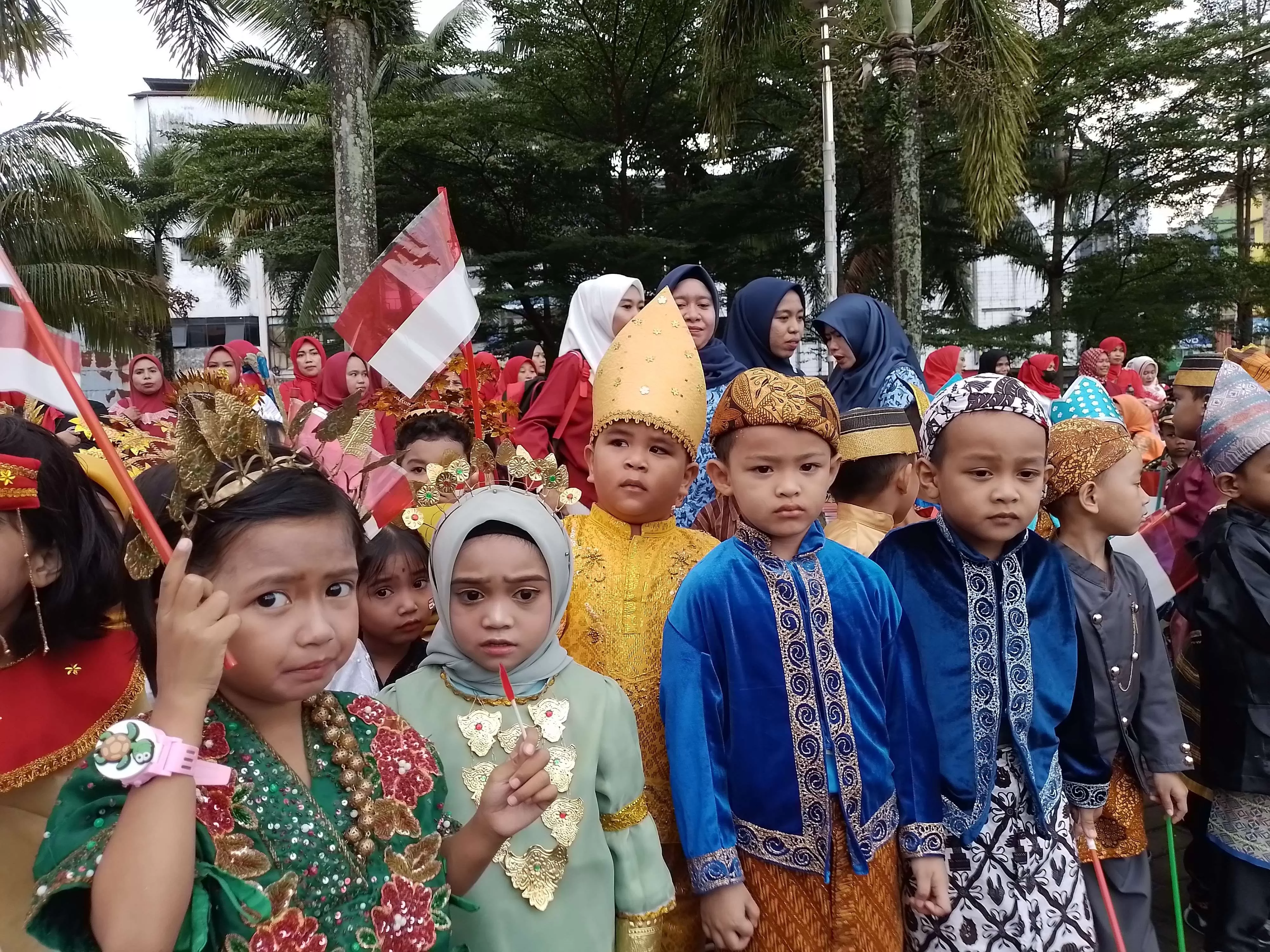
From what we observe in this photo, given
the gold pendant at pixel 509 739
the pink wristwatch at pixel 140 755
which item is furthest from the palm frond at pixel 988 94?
the pink wristwatch at pixel 140 755

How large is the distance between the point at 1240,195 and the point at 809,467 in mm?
21475

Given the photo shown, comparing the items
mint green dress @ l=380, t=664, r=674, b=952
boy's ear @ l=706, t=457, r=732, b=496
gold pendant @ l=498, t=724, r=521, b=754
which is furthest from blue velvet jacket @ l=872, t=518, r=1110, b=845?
gold pendant @ l=498, t=724, r=521, b=754

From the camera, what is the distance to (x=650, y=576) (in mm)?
2453

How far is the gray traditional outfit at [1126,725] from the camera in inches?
97.7

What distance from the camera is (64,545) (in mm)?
1945

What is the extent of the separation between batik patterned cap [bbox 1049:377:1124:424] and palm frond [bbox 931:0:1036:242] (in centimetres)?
874

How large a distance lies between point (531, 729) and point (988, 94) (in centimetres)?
1103

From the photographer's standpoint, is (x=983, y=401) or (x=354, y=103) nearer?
(x=983, y=401)

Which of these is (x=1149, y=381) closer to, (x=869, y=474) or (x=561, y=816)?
(x=869, y=474)

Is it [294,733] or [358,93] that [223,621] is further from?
[358,93]

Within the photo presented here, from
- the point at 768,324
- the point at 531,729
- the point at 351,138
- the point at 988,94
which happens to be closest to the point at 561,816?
the point at 531,729

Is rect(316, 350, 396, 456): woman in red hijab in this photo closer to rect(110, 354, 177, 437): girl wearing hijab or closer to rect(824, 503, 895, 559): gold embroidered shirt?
rect(110, 354, 177, 437): girl wearing hijab

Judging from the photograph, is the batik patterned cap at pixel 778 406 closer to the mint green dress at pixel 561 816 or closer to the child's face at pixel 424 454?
the mint green dress at pixel 561 816

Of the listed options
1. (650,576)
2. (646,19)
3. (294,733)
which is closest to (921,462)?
(650,576)
